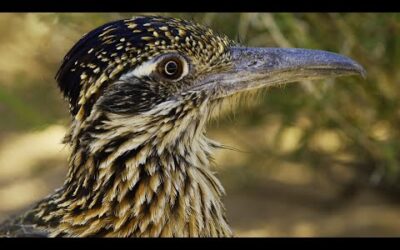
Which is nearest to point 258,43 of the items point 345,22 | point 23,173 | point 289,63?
point 345,22

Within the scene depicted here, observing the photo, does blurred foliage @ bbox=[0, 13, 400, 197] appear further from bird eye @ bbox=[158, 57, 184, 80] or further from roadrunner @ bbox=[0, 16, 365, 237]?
bird eye @ bbox=[158, 57, 184, 80]

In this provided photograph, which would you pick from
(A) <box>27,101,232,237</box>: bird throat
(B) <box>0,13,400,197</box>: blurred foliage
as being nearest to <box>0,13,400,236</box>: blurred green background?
(B) <box>0,13,400,197</box>: blurred foliage

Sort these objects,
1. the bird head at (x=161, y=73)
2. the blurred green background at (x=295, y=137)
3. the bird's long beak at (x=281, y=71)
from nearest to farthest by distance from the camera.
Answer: the bird head at (x=161, y=73) → the bird's long beak at (x=281, y=71) → the blurred green background at (x=295, y=137)

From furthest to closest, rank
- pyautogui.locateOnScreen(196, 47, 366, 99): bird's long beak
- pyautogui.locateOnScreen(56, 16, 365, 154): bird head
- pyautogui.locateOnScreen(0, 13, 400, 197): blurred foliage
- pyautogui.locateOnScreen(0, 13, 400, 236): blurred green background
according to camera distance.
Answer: pyautogui.locateOnScreen(0, 13, 400, 236): blurred green background < pyautogui.locateOnScreen(0, 13, 400, 197): blurred foliage < pyautogui.locateOnScreen(196, 47, 366, 99): bird's long beak < pyautogui.locateOnScreen(56, 16, 365, 154): bird head

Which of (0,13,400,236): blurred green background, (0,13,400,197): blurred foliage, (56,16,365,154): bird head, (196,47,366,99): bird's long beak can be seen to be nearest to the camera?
(56,16,365,154): bird head

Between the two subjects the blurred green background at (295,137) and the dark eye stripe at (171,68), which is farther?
the blurred green background at (295,137)

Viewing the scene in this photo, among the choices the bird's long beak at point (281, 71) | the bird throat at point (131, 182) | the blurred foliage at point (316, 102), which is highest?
the blurred foliage at point (316, 102)

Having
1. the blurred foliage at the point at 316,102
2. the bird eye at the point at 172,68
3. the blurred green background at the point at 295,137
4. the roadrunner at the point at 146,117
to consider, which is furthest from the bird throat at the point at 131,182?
the blurred green background at the point at 295,137

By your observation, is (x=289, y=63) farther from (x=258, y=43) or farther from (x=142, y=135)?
(x=258, y=43)

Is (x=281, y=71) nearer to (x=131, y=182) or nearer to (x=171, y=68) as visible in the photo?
(x=171, y=68)

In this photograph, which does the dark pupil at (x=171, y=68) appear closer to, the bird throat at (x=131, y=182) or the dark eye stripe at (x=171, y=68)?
the dark eye stripe at (x=171, y=68)
